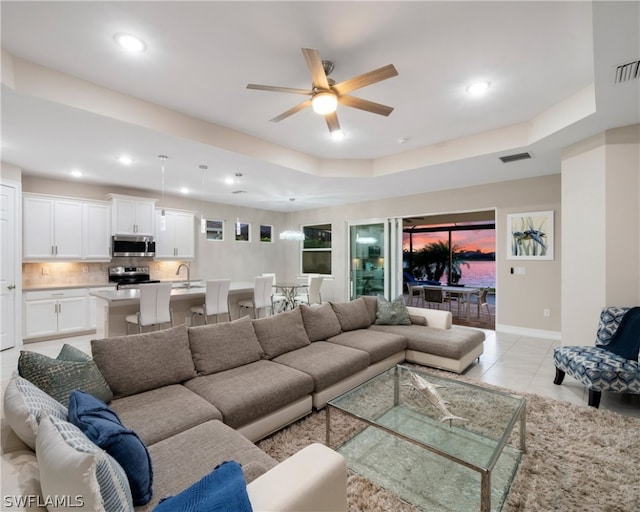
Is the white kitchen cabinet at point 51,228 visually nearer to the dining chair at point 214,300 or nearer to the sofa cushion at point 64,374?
the dining chair at point 214,300

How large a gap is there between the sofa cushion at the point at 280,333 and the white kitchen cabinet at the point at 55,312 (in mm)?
4350

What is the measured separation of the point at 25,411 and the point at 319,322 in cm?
264

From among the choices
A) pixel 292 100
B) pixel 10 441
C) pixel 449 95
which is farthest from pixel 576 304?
pixel 10 441

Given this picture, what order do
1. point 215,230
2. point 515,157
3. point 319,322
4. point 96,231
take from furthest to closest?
1. point 215,230
2. point 96,231
3. point 515,157
4. point 319,322

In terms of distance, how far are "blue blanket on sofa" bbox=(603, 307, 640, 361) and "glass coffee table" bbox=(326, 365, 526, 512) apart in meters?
1.61

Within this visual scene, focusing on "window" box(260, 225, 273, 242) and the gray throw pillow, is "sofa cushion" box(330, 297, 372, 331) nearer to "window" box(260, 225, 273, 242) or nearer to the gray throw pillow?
the gray throw pillow

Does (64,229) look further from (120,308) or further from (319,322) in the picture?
(319,322)

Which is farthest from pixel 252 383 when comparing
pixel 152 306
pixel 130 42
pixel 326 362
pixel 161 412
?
pixel 130 42

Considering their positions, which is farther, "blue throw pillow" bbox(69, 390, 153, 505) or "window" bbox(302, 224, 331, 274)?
A: "window" bbox(302, 224, 331, 274)

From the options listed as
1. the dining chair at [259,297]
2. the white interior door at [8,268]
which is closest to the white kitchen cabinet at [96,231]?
the white interior door at [8,268]

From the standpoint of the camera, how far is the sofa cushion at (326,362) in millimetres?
2610

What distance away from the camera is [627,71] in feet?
7.66

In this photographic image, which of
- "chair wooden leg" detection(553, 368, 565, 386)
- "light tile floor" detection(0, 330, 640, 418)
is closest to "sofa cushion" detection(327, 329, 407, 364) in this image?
"light tile floor" detection(0, 330, 640, 418)

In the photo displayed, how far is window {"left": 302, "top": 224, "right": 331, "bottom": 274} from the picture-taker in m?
8.15
